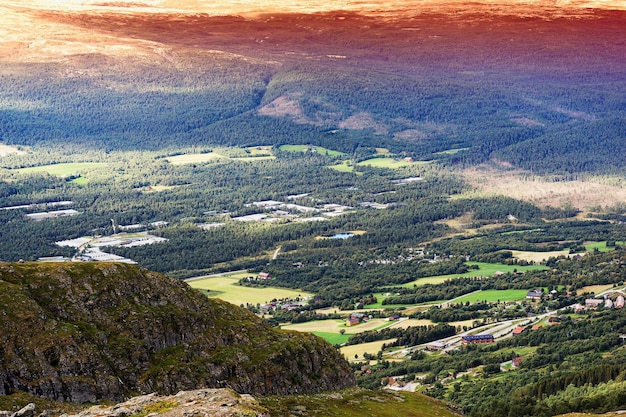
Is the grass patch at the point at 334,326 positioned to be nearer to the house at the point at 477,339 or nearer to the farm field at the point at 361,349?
the farm field at the point at 361,349

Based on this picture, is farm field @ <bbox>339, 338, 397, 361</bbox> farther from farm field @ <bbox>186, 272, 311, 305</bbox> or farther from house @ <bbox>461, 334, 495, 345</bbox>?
farm field @ <bbox>186, 272, 311, 305</bbox>

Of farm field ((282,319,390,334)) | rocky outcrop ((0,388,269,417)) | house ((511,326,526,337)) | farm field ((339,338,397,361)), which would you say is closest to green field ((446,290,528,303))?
house ((511,326,526,337))

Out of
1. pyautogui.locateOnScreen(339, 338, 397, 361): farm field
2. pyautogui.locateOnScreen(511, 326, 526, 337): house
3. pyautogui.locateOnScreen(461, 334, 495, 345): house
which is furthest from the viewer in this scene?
pyautogui.locateOnScreen(511, 326, 526, 337): house

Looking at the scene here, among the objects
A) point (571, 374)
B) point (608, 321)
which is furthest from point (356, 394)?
point (608, 321)

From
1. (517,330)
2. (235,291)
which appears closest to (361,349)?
(517,330)

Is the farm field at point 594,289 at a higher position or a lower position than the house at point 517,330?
lower

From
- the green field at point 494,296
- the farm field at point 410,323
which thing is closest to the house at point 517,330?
the farm field at point 410,323

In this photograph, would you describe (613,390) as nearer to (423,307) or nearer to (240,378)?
(240,378)
